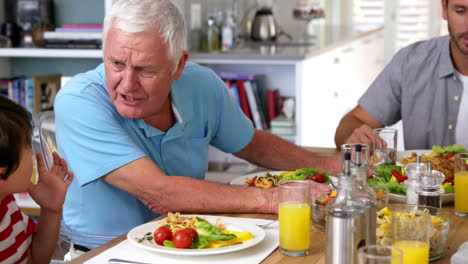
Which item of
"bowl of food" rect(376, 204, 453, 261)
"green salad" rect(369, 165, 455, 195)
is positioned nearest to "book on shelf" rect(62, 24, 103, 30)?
"green salad" rect(369, 165, 455, 195)

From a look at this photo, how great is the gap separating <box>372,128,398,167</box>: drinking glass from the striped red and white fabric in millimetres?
943

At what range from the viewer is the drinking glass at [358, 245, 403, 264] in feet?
3.22

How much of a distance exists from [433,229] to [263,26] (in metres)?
3.22

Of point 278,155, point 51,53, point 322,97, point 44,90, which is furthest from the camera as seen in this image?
point 322,97

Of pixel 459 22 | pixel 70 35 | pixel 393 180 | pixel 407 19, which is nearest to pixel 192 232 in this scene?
pixel 393 180

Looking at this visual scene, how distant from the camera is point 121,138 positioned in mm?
1700

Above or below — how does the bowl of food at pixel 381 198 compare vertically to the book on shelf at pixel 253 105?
above

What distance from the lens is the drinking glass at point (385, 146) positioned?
76.5 inches

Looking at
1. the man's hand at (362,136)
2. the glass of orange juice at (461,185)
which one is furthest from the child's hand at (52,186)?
the man's hand at (362,136)

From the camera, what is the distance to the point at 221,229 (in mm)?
1458

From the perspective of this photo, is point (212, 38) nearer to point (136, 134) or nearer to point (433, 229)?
point (136, 134)

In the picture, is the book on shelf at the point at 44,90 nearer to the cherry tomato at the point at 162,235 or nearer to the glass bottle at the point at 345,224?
the cherry tomato at the point at 162,235

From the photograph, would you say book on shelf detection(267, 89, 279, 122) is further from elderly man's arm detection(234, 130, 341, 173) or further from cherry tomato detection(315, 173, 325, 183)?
cherry tomato detection(315, 173, 325, 183)

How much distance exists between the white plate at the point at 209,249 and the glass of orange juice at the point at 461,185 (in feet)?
1.67
